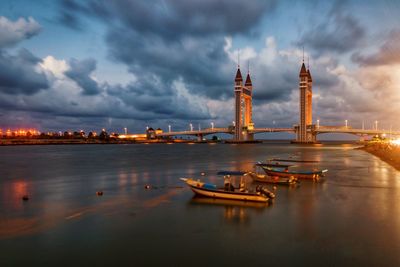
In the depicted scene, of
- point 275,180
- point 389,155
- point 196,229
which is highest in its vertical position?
point 389,155

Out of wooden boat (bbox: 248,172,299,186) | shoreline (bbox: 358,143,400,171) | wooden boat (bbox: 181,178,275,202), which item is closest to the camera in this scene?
wooden boat (bbox: 181,178,275,202)

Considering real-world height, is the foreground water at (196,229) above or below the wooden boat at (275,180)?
below

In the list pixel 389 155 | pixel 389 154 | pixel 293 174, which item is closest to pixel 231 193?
pixel 293 174

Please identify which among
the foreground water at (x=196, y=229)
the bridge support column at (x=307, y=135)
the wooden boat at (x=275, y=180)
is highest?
the bridge support column at (x=307, y=135)

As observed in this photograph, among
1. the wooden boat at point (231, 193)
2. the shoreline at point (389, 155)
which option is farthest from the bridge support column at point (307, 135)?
the wooden boat at point (231, 193)

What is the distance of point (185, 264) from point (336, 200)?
47.9 feet

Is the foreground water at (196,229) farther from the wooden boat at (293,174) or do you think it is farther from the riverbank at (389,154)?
the riverbank at (389,154)

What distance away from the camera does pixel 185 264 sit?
12.4 metres

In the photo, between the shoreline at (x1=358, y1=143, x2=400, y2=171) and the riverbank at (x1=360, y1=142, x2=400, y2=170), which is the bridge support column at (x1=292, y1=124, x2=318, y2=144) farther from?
the shoreline at (x1=358, y1=143, x2=400, y2=171)

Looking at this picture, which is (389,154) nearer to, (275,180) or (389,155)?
(389,155)

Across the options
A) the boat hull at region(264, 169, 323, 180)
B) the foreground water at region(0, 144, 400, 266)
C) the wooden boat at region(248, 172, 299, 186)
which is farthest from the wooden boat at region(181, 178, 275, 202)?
the boat hull at region(264, 169, 323, 180)

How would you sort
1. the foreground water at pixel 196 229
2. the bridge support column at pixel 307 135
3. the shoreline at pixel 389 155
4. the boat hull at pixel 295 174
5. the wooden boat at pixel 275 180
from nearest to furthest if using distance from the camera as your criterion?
the foreground water at pixel 196 229 < the wooden boat at pixel 275 180 < the boat hull at pixel 295 174 < the shoreline at pixel 389 155 < the bridge support column at pixel 307 135

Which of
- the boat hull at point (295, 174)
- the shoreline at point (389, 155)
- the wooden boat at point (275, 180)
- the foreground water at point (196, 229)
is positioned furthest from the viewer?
the shoreline at point (389, 155)

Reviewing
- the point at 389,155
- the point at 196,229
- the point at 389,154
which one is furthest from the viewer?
the point at 389,154
